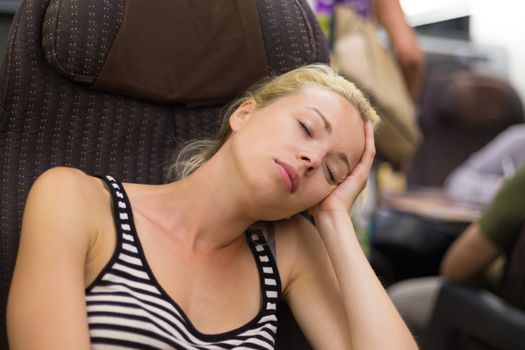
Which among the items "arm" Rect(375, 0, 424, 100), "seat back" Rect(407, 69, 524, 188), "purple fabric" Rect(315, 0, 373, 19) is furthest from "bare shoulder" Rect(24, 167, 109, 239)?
"seat back" Rect(407, 69, 524, 188)

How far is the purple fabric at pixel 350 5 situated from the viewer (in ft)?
7.18

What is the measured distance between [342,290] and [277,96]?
35 cm

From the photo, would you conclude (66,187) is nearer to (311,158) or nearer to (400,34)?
(311,158)

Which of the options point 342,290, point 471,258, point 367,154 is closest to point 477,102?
point 471,258

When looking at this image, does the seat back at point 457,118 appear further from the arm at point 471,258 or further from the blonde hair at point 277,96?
the blonde hair at point 277,96

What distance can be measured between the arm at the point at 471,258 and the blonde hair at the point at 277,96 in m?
0.73

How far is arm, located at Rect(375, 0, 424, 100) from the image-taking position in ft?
7.32

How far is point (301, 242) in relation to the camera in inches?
57.3

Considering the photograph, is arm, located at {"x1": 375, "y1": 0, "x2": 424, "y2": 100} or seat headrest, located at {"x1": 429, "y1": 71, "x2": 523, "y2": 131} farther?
seat headrest, located at {"x1": 429, "y1": 71, "x2": 523, "y2": 131}

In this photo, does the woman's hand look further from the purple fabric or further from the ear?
the purple fabric

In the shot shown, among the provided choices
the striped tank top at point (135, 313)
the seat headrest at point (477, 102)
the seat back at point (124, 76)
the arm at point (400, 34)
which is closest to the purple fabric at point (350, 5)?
the arm at point (400, 34)

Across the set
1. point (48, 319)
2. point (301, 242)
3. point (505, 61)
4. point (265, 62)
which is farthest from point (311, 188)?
point (505, 61)

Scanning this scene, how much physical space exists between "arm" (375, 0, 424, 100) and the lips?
111 cm

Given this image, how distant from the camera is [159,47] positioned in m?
1.47
